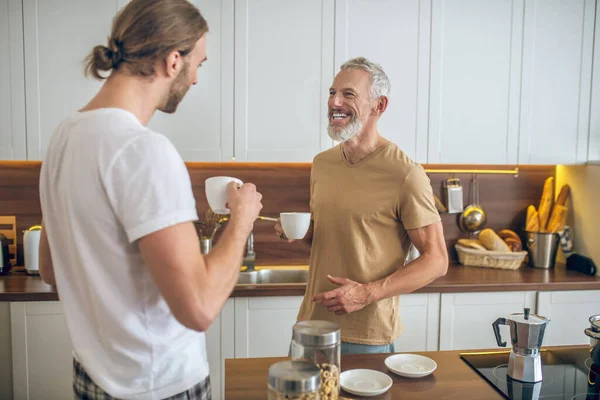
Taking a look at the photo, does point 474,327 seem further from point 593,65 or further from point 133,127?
point 133,127

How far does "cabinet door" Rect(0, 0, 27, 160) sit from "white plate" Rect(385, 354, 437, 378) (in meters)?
2.04

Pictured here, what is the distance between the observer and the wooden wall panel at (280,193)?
9.61ft

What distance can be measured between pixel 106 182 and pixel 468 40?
7.99 ft

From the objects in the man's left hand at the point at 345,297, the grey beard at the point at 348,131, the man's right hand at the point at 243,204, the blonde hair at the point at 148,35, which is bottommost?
the man's left hand at the point at 345,297

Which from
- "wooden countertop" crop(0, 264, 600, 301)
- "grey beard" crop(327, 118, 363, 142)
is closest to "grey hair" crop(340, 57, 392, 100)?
"grey beard" crop(327, 118, 363, 142)

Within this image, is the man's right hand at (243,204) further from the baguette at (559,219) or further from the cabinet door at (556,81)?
the baguette at (559,219)

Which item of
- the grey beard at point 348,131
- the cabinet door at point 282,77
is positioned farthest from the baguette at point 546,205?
the grey beard at point 348,131

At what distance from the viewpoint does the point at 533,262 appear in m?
3.06

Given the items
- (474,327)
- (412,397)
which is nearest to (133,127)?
(412,397)

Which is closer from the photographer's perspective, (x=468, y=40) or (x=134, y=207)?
(x=134, y=207)

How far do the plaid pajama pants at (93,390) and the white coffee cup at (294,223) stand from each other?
620mm

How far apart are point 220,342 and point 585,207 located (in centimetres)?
218

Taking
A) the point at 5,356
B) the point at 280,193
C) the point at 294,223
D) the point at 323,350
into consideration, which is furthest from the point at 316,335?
the point at 280,193

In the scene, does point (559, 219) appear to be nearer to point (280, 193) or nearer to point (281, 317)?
point (280, 193)
